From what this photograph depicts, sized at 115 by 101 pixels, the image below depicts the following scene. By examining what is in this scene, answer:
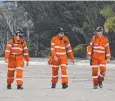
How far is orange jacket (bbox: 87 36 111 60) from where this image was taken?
52.5 feet

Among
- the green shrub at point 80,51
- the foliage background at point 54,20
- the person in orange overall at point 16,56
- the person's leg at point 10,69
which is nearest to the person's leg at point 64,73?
the person in orange overall at point 16,56

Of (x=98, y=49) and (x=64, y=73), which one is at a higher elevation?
(x=98, y=49)

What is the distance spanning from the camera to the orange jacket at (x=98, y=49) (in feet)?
52.5

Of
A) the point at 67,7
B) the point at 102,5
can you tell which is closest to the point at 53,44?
the point at 102,5

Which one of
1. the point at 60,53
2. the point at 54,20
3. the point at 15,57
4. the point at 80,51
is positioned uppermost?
the point at 54,20

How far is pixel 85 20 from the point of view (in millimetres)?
49062

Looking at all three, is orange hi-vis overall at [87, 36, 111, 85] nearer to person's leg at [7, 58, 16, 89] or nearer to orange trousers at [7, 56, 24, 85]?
orange trousers at [7, 56, 24, 85]

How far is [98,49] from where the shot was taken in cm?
1609

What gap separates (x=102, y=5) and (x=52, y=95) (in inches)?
1293

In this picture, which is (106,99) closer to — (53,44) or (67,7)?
(53,44)

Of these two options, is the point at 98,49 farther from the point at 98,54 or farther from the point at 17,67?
the point at 17,67

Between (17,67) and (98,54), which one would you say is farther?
(98,54)

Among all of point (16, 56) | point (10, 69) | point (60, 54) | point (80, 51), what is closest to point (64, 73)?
point (60, 54)

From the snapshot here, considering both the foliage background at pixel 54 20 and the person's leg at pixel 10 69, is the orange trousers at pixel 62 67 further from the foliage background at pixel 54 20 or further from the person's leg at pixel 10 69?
the foliage background at pixel 54 20
